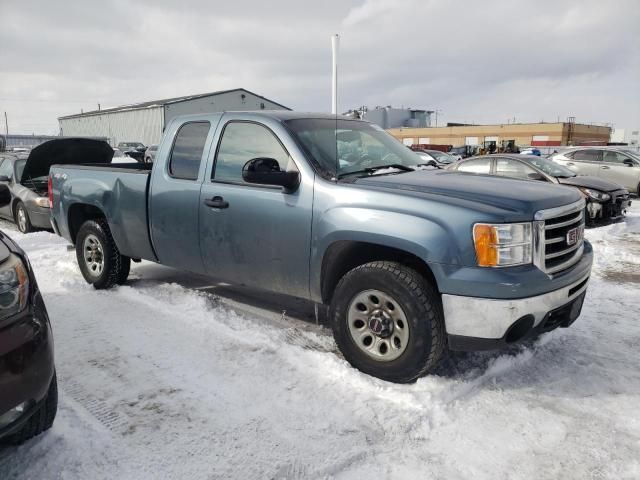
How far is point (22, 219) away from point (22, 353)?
837 centimetres

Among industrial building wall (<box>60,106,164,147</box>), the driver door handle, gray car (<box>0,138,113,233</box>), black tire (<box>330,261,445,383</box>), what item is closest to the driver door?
the driver door handle

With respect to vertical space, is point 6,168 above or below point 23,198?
above

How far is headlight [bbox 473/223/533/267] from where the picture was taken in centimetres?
285

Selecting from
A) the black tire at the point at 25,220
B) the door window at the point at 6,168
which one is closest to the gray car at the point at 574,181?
the black tire at the point at 25,220

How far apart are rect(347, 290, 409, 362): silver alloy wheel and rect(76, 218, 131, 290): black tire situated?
3099 mm

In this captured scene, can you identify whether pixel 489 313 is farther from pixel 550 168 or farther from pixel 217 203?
pixel 550 168

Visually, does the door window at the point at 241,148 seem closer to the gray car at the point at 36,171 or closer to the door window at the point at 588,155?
the gray car at the point at 36,171

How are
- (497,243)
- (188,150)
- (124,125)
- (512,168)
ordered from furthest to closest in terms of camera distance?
(124,125), (512,168), (188,150), (497,243)

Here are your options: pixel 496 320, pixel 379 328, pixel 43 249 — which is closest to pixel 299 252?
pixel 379 328

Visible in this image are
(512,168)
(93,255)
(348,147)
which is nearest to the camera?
(348,147)

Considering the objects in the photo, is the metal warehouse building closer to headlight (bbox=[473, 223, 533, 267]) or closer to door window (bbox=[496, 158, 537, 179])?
door window (bbox=[496, 158, 537, 179])

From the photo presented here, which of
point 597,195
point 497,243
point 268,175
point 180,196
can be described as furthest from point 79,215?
point 597,195

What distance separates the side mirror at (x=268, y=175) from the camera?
3.47 metres

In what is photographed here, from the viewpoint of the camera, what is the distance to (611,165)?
1522cm
